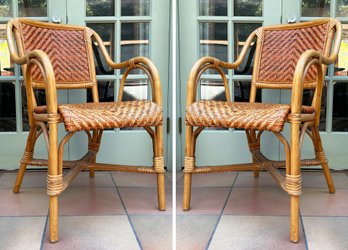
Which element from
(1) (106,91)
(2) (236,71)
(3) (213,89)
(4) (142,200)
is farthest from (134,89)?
(4) (142,200)

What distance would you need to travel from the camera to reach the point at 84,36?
2527 millimetres

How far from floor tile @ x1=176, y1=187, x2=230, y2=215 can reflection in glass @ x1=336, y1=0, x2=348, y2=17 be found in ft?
3.95

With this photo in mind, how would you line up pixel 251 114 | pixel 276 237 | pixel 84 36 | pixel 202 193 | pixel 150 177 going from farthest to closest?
1. pixel 150 177
2. pixel 84 36
3. pixel 202 193
4. pixel 251 114
5. pixel 276 237

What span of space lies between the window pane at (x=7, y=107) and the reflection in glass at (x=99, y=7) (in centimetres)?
60

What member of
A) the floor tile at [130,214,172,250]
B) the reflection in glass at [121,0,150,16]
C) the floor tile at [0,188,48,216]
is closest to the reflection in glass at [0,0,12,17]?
the reflection in glass at [121,0,150,16]

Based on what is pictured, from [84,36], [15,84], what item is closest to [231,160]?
[84,36]

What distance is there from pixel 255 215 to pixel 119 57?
127 centimetres

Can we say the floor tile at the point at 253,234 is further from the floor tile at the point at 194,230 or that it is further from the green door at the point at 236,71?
the green door at the point at 236,71

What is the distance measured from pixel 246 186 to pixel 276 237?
28.9 inches

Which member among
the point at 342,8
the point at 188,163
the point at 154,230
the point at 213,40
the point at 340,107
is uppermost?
the point at 342,8

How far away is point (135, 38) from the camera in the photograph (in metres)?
2.80

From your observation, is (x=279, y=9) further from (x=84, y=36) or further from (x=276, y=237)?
(x=276, y=237)

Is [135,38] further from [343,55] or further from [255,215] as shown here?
[255,215]

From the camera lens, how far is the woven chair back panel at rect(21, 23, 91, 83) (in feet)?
8.07
